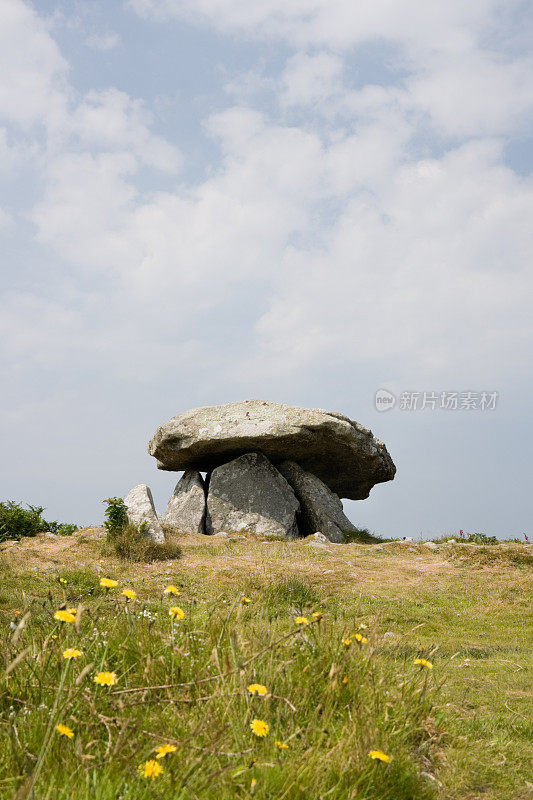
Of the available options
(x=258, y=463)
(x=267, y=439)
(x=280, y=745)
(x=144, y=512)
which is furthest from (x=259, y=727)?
(x=258, y=463)

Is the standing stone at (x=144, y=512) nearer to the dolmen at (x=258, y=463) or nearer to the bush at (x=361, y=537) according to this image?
the dolmen at (x=258, y=463)

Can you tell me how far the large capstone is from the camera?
18.1 meters

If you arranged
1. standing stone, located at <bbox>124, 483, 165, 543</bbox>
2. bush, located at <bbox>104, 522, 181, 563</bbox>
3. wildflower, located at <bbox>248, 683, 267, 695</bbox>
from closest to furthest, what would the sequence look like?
wildflower, located at <bbox>248, 683, 267, 695</bbox> → bush, located at <bbox>104, 522, 181, 563</bbox> → standing stone, located at <bbox>124, 483, 165, 543</bbox>

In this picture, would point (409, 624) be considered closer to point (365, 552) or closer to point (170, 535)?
point (365, 552)

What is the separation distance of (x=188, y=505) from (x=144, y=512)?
3322 mm

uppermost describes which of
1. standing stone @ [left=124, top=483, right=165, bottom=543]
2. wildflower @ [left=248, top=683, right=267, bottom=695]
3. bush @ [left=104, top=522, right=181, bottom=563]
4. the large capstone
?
the large capstone

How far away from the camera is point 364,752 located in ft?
10.7

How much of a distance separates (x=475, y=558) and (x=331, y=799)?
1131 cm

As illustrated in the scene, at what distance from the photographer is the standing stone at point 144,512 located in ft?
47.2

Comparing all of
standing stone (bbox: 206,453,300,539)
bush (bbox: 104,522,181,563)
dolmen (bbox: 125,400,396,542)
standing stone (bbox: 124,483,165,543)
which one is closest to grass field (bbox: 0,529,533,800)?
bush (bbox: 104,522,181,563)

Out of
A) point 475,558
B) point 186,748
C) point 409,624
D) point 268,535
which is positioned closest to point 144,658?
point 186,748

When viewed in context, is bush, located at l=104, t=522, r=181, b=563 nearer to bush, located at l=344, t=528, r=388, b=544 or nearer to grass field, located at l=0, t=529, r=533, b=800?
grass field, located at l=0, t=529, r=533, b=800

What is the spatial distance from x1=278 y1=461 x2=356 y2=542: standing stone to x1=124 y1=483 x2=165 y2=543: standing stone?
4.96 metres

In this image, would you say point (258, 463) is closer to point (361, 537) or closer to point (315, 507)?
point (315, 507)
